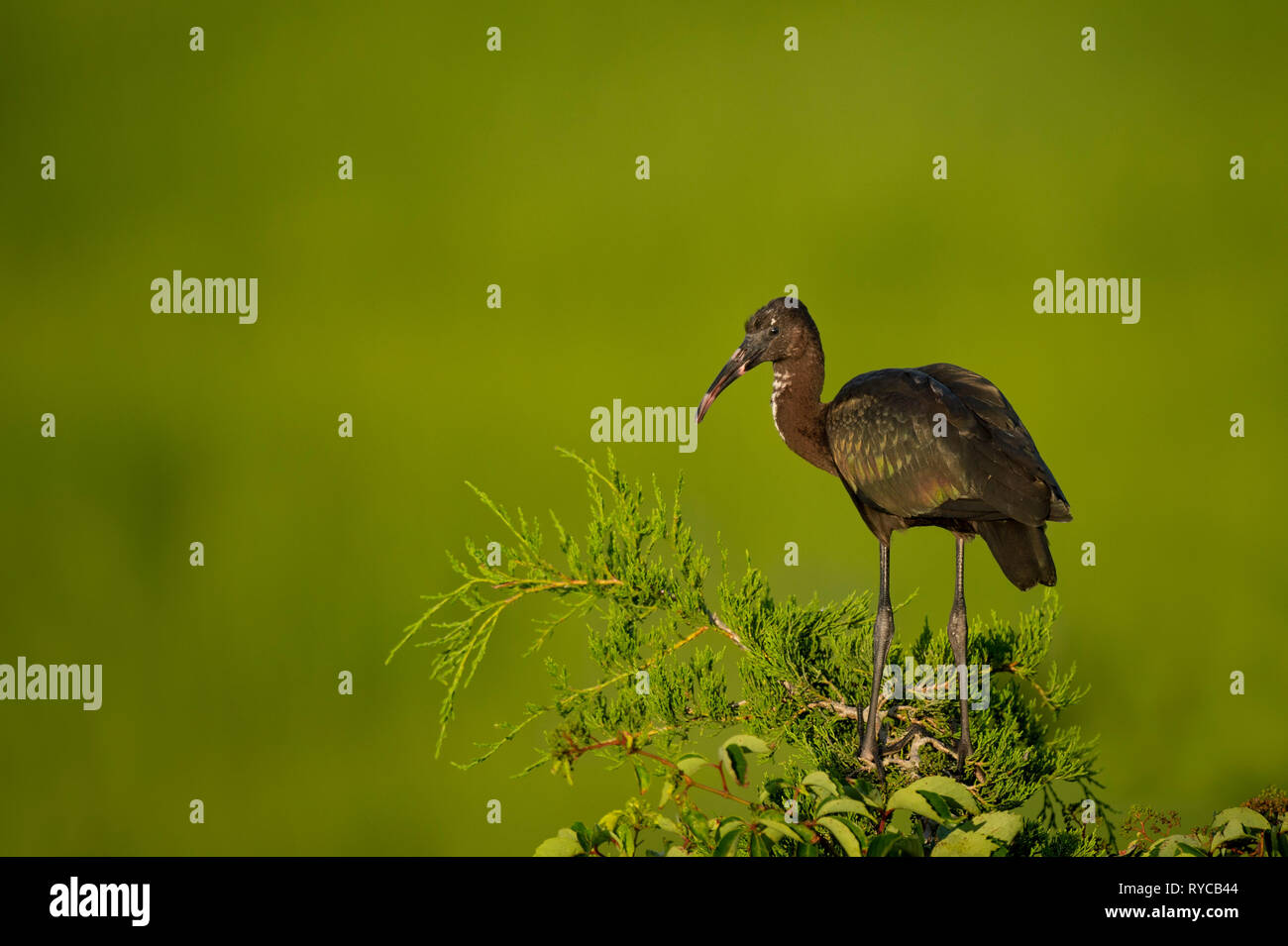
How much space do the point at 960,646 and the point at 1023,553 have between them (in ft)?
1.05

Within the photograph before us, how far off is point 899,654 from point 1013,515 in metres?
0.63

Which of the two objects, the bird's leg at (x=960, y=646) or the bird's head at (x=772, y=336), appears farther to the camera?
the bird's head at (x=772, y=336)

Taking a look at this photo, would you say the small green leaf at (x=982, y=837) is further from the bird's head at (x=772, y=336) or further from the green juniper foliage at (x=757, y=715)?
the bird's head at (x=772, y=336)

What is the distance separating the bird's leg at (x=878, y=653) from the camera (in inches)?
114

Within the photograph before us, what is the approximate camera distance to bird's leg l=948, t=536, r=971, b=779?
9.57 feet

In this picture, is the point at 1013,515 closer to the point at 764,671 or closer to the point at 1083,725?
the point at 764,671

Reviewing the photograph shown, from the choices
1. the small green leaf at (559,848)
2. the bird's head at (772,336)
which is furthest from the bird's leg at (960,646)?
the small green leaf at (559,848)

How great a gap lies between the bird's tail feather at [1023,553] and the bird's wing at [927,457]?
0.20 feet

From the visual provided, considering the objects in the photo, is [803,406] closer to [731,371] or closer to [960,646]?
[731,371]

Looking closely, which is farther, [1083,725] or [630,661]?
[1083,725]

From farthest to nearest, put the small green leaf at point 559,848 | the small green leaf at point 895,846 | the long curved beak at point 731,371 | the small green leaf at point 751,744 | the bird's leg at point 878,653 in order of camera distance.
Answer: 1. the long curved beak at point 731,371
2. the bird's leg at point 878,653
3. the small green leaf at point 751,744
4. the small green leaf at point 559,848
5. the small green leaf at point 895,846

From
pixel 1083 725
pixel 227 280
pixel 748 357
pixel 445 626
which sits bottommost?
pixel 1083 725

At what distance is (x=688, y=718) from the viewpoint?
2.74 meters
